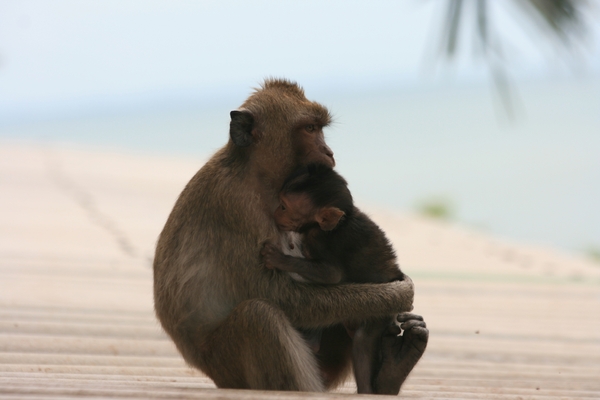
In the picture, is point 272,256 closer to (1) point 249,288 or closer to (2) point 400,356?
(1) point 249,288

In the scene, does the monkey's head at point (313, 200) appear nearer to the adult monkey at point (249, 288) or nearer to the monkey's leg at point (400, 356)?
the adult monkey at point (249, 288)

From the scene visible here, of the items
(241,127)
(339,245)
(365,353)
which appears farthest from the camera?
(241,127)

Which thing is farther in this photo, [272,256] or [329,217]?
[329,217]

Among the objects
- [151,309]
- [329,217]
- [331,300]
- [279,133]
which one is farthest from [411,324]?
[151,309]

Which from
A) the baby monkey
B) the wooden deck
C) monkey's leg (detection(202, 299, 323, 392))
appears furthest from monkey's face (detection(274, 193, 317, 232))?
the wooden deck

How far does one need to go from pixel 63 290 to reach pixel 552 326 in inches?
147

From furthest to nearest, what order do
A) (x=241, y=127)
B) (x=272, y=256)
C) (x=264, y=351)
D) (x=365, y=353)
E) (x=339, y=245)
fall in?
(x=241, y=127) < (x=339, y=245) < (x=365, y=353) < (x=272, y=256) < (x=264, y=351)

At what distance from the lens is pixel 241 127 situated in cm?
425

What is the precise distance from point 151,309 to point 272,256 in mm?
2899

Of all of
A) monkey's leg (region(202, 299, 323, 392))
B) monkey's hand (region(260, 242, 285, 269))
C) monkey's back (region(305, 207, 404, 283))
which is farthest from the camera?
monkey's back (region(305, 207, 404, 283))

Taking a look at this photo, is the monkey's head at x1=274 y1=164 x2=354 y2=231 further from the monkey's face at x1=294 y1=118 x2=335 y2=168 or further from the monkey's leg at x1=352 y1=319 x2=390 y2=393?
the monkey's leg at x1=352 y1=319 x2=390 y2=393

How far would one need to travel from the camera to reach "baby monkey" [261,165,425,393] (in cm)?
399

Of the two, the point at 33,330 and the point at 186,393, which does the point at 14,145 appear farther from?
the point at 186,393

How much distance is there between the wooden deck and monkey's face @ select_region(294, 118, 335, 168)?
3.73ft
